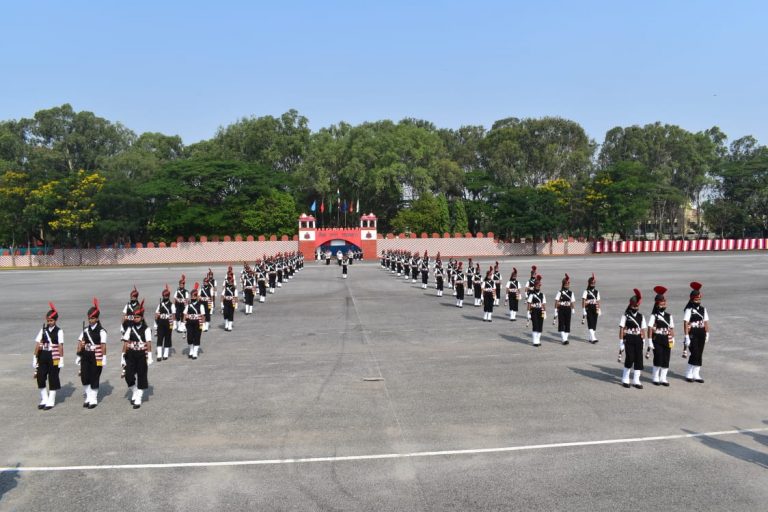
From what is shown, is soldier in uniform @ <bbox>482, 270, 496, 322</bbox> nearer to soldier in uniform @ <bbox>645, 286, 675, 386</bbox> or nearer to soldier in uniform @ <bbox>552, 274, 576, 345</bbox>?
soldier in uniform @ <bbox>552, 274, 576, 345</bbox>

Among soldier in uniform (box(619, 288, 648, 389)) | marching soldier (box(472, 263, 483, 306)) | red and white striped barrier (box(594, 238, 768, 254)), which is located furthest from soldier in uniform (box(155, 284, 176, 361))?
red and white striped barrier (box(594, 238, 768, 254))

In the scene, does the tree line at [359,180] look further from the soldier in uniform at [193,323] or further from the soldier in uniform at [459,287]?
the soldier in uniform at [193,323]

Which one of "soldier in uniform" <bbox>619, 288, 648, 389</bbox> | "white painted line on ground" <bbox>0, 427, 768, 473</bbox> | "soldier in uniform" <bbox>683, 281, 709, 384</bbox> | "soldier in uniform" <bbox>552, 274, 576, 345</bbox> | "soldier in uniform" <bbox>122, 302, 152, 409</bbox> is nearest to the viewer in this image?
"white painted line on ground" <bbox>0, 427, 768, 473</bbox>

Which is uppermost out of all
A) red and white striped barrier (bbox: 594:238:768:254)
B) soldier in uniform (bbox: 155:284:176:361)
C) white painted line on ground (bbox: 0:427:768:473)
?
red and white striped barrier (bbox: 594:238:768:254)

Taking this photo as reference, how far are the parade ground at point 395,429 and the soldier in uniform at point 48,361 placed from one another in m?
0.33

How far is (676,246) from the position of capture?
75.4m

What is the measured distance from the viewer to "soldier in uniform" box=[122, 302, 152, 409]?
10852mm

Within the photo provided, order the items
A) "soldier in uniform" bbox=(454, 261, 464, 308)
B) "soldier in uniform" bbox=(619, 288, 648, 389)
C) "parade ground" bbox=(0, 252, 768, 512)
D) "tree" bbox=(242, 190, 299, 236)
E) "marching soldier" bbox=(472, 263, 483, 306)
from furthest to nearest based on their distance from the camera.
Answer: "tree" bbox=(242, 190, 299, 236) < "marching soldier" bbox=(472, 263, 483, 306) < "soldier in uniform" bbox=(454, 261, 464, 308) < "soldier in uniform" bbox=(619, 288, 648, 389) < "parade ground" bbox=(0, 252, 768, 512)

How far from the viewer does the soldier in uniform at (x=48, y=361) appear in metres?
10.8

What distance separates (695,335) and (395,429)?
23.4 feet

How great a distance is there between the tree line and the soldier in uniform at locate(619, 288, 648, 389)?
6283 cm

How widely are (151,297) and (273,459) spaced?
79.3 feet

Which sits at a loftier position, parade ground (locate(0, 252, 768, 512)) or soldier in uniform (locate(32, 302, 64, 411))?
soldier in uniform (locate(32, 302, 64, 411))

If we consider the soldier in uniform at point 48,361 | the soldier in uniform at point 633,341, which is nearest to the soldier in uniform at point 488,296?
the soldier in uniform at point 633,341
